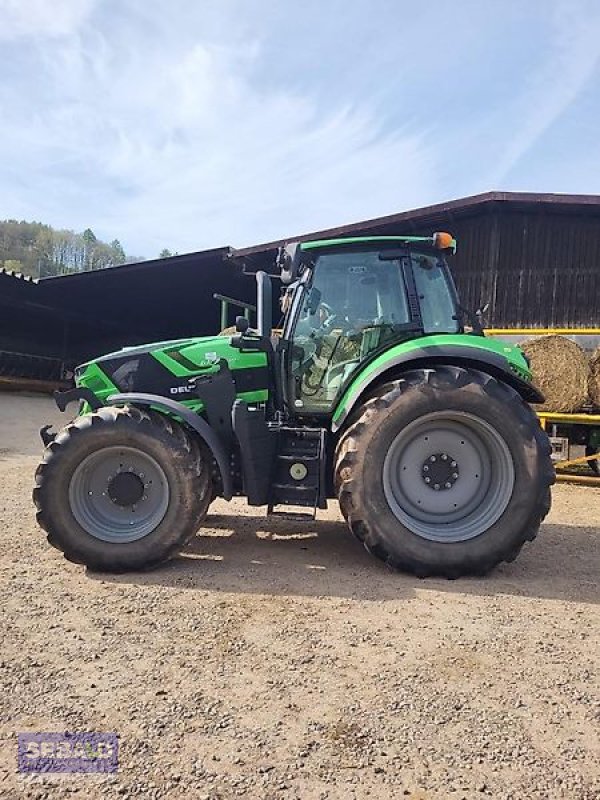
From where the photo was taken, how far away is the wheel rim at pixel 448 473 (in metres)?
4.55

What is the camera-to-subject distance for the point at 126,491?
4594 millimetres

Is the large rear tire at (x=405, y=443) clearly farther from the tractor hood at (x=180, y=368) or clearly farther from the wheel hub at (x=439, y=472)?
the tractor hood at (x=180, y=368)

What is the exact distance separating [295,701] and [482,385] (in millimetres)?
2537

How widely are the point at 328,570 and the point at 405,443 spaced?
1071 mm

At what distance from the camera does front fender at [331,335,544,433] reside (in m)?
4.50

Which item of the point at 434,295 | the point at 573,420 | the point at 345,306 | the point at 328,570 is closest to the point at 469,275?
the point at 573,420

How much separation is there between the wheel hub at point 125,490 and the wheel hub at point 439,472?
2060 millimetres

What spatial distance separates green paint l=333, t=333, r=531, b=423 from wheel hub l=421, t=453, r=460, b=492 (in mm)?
728

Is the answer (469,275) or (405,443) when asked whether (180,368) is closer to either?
(405,443)

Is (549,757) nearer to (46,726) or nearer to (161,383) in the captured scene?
(46,726)

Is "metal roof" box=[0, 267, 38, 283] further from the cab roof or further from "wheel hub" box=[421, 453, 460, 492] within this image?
"wheel hub" box=[421, 453, 460, 492]

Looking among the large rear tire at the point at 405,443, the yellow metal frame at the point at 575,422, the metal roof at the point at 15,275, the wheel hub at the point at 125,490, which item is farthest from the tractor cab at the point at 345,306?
the metal roof at the point at 15,275

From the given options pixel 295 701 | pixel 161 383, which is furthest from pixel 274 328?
pixel 295 701

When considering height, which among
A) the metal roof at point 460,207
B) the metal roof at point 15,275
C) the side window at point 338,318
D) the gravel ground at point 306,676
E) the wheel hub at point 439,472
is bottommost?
the gravel ground at point 306,676
